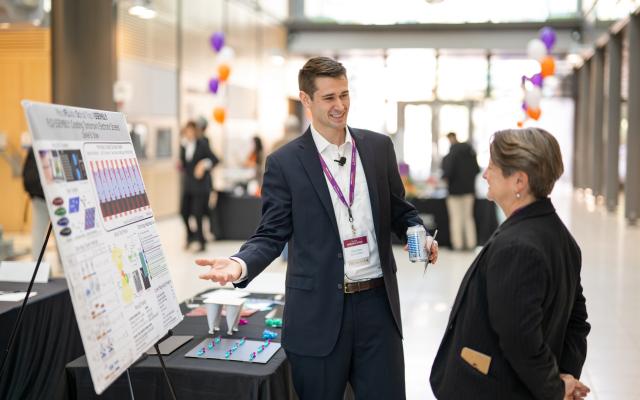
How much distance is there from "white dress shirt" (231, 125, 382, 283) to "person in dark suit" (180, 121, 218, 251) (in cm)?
705

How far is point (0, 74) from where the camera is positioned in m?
11.7

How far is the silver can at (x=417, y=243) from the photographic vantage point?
2557mm

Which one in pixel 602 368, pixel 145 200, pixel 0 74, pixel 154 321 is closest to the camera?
pixel 154 321

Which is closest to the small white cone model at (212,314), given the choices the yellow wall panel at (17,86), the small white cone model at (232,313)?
the small white cone model at (232,313)

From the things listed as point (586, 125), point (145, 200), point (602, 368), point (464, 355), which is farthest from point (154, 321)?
point (586, 125)

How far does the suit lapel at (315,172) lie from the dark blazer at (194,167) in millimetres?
7146

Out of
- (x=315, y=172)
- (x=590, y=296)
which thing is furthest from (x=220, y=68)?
(x=315, y=172)

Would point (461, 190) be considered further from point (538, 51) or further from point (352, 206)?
point (352, 206)

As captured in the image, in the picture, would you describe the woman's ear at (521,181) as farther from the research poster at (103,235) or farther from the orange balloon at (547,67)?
the orange balloon at (547,67)

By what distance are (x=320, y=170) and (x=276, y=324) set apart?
104cm

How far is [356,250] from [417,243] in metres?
0.23

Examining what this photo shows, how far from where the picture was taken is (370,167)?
2594 millimetres

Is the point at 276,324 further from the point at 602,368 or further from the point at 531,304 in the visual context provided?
the point at 602,368

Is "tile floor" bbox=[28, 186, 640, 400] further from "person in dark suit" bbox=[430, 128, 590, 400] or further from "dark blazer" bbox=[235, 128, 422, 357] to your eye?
"person in dark suit" bbox=[430, 128, 590, 400]
